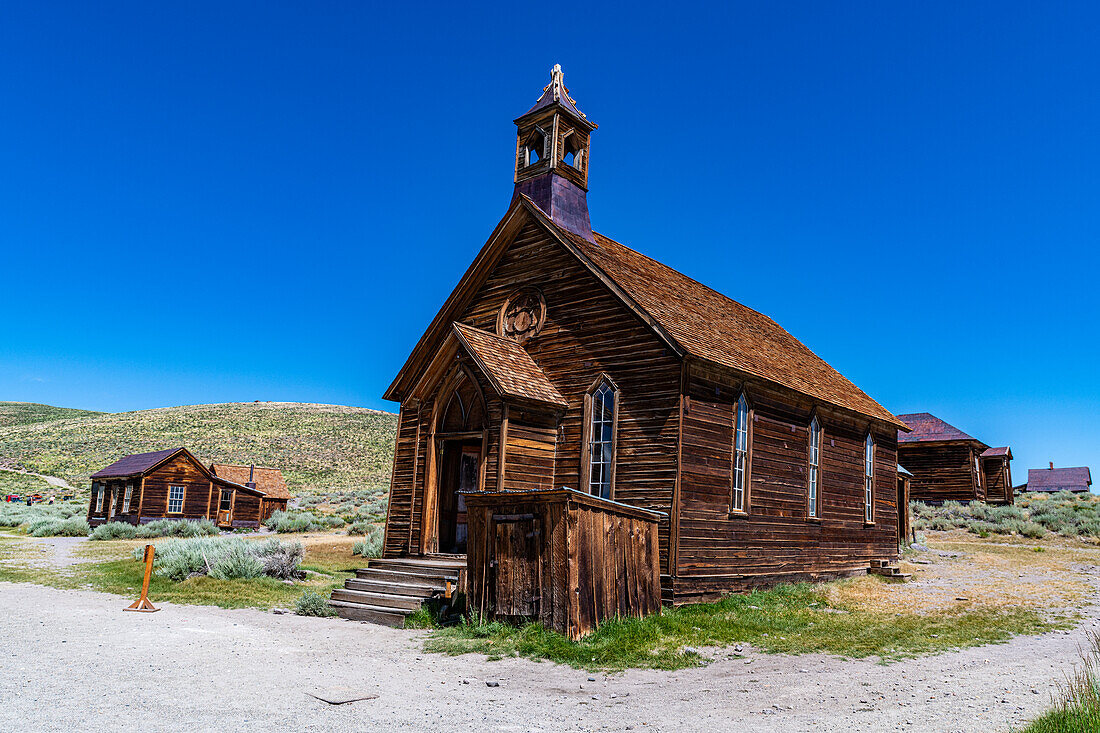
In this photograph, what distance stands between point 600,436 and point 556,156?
22.4 feet

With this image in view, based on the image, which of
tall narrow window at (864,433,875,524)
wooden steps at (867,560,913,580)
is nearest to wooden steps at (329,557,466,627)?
wooden steps at (867,560,913,580)

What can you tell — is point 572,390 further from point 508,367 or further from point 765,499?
point 765,499

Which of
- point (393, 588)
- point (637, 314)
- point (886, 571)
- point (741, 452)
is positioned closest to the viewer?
point (393, 588)

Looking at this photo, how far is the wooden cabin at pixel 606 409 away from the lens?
13953 mm

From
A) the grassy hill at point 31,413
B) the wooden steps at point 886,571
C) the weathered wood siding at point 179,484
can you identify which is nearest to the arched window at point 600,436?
the wooden steps at point 886,571

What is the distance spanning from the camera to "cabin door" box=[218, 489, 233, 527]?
41906mm

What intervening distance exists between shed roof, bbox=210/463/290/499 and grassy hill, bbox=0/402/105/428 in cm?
8625

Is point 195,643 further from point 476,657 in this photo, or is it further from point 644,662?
point 644,662

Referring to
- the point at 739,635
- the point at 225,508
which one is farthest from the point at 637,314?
the point at 225,508

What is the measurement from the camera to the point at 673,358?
13.9 metres

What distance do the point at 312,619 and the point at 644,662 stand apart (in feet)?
20.5

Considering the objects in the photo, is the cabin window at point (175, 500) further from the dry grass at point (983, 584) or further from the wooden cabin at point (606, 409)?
the dry grass at point (983, 584)

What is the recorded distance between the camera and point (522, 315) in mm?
16688

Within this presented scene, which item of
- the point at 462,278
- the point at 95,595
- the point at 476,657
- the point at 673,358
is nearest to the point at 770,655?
the point at 476,657
